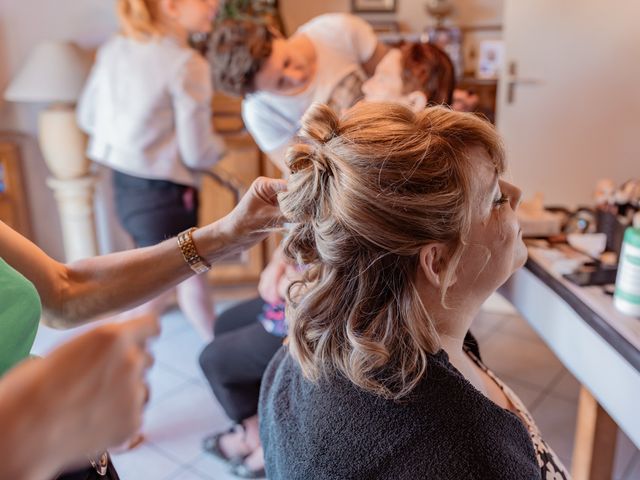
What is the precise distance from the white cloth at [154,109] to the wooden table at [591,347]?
1.13 meters

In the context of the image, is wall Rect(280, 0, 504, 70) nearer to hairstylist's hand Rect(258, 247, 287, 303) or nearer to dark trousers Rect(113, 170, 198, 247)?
dark trousers Rect(113, 170, 198, 247)

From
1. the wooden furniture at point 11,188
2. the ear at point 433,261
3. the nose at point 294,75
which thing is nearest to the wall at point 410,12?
the wooden furniture at point 11,188

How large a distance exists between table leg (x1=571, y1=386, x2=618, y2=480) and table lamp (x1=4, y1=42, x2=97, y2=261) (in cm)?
210

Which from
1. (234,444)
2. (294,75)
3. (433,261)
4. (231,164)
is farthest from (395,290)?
(231,164)

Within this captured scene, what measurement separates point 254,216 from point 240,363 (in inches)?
26.5

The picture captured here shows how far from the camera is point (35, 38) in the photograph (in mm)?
2697

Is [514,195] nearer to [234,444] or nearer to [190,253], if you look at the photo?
[190,253]

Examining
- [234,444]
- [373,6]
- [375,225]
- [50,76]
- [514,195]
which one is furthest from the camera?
[373,6]

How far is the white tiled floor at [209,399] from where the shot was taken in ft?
5.67

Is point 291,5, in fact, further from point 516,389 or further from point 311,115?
point 311,115

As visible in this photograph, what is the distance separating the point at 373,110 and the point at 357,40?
3.08ft

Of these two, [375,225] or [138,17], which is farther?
[138,17]

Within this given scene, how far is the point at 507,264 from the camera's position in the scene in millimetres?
883

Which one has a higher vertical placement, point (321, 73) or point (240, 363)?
point (321, 73)
